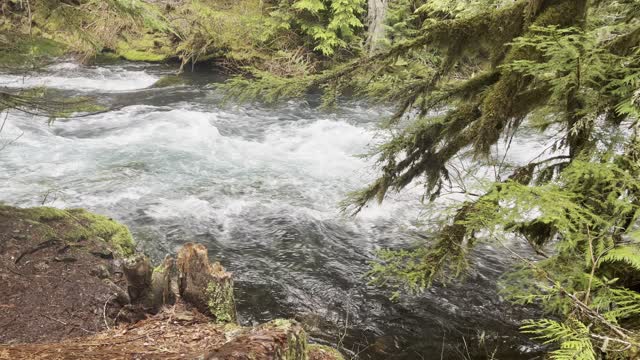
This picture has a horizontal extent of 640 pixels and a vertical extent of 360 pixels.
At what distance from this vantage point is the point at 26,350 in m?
3.25

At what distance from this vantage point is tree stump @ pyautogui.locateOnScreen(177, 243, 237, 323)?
4266 millimetres

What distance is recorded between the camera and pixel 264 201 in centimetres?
883

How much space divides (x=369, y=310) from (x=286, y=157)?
5.68m

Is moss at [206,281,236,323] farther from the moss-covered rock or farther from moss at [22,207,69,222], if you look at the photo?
moss at [22,207,69,222]

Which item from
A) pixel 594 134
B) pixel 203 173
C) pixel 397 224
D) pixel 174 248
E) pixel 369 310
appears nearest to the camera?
pixel 594 134

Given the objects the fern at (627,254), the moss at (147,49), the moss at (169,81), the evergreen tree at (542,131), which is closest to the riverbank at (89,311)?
the evergreen tree at (542,131)

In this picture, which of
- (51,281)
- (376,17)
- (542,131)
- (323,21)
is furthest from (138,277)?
(376,17)

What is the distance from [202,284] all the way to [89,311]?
1.35 meters

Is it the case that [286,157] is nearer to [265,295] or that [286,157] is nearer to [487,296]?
[265,295]

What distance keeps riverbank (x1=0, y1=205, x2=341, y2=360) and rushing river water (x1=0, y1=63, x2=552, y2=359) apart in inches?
54.6

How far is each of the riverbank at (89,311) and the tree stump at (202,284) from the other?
0.06 meters

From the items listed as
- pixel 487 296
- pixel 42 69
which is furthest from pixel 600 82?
pixel 42 69

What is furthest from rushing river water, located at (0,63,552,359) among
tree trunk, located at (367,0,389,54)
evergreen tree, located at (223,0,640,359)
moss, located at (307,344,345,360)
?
tree trunk, located at (367,0,389,54)

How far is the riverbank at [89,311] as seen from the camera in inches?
126
